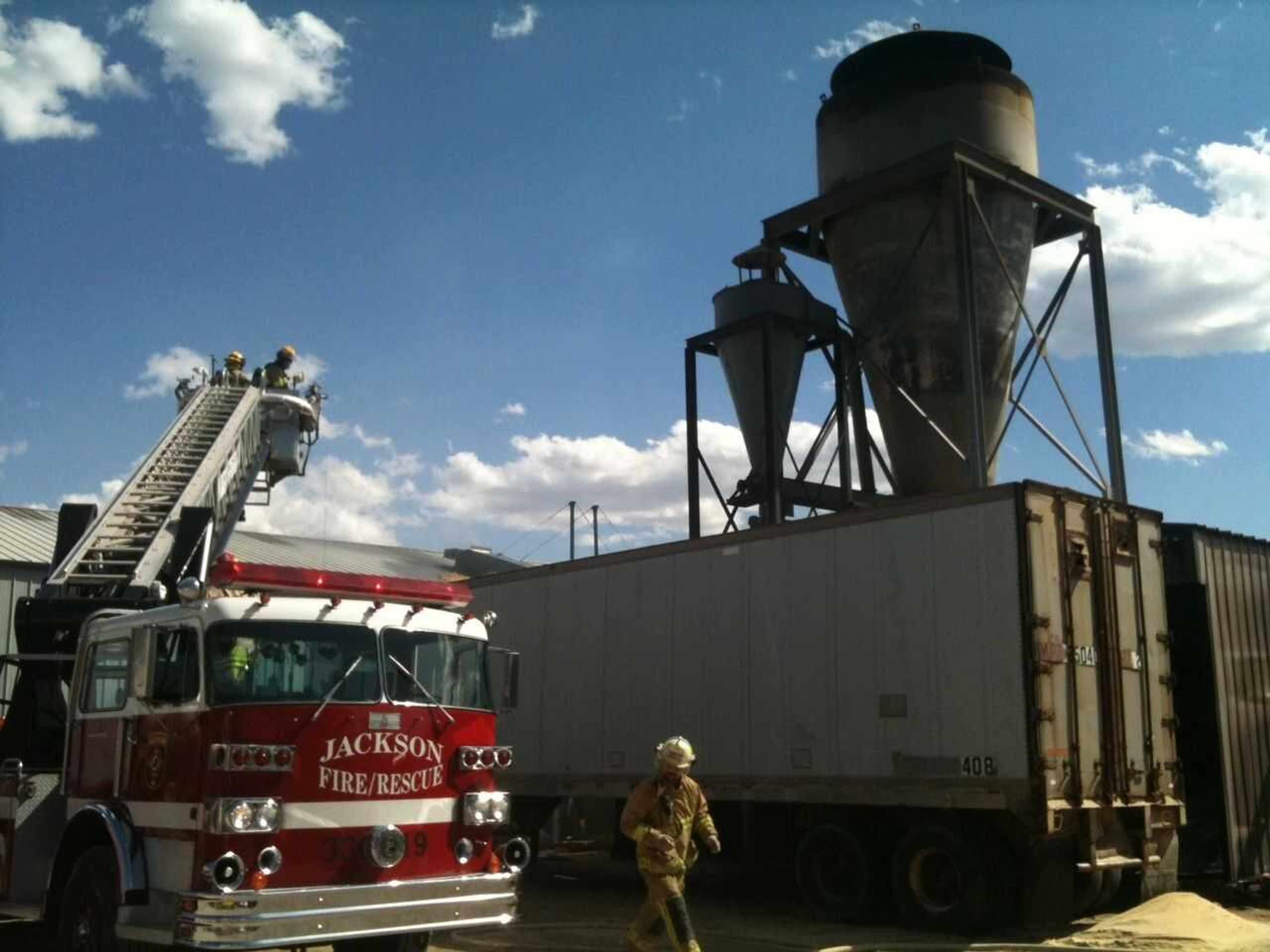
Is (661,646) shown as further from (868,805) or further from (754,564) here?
(868,805)

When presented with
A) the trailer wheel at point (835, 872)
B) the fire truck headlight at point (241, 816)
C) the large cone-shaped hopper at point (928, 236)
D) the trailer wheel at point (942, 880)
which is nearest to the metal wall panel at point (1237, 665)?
the trailer wheel at point (942, 880)

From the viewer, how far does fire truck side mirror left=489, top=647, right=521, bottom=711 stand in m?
8.94

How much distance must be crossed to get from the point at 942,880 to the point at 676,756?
431cm

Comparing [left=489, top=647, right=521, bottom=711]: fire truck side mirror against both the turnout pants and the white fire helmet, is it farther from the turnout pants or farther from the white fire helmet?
the turnout pants

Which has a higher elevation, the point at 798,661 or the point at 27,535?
the point at 27,535

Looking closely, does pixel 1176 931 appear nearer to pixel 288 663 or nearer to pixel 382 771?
pixel 382 771

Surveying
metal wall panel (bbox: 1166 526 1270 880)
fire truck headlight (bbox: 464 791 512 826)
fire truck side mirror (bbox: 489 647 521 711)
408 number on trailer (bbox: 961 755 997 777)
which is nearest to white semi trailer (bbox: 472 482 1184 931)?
408 number on trailer (bbox: 961 755 997 777)

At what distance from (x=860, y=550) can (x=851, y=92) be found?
33.4 feet

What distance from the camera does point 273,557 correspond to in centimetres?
3250

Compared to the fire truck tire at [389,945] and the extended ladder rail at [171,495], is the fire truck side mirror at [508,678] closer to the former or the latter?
the fire truck tire at [389,945]

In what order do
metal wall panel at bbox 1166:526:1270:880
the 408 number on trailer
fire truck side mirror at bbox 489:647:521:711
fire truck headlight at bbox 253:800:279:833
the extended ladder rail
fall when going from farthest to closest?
metal wall panel at bbox 1166:526:1270:880 < the extended ladder rail < the 408 number on trailer < fire truck side mirror at bbox 489:647:521:711 < fire truck headlight at bbox 253:800:279:833

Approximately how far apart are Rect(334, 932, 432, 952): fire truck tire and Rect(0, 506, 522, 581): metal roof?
12.2 m

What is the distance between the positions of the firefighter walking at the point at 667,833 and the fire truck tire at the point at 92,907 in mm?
3173

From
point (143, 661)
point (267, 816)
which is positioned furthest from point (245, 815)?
point (143, 661)
